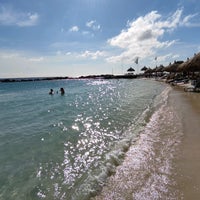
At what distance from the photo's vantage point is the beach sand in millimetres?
4693

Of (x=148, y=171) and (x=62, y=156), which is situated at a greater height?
(x=148, y=171)

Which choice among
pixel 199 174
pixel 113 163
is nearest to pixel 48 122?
pixel 113 163

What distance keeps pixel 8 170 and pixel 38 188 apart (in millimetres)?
1662

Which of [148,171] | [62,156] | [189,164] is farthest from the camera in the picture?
[62,156]

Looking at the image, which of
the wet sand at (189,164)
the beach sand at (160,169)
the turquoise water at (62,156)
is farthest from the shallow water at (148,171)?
the turquoise water at (62,156)

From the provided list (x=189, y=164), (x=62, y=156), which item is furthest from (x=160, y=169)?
(x=62, y=156)

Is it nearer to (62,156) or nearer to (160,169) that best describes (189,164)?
(160,169)

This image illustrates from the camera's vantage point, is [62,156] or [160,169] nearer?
[160,169]

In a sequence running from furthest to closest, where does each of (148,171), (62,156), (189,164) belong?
(62,156) → (189,164) → (148,171)

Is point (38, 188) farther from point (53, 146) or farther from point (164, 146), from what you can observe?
point (164, 146)

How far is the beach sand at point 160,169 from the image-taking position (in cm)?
469

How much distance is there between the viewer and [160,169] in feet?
18.7

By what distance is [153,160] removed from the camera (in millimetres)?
6340

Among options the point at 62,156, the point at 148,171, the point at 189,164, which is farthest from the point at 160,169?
the point at 62,156
